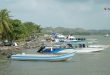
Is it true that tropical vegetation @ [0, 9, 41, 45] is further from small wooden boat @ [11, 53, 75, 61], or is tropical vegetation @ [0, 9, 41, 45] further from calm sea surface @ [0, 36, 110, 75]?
calm sea surface @ [0, 36, 110, 75]

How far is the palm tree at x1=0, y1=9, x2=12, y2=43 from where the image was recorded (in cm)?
8994

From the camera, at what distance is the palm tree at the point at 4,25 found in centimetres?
8994

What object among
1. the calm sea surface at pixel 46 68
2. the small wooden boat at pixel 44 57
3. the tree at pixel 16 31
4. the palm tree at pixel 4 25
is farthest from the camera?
the tree at pixel 16 31

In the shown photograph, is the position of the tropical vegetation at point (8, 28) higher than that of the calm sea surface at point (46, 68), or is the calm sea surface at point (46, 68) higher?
the tropical vegetation at point (8, 28)

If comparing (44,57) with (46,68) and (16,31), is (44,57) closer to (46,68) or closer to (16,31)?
(46,68)

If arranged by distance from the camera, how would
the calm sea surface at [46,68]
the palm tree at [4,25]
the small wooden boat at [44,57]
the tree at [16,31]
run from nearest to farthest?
the calm sea surface at [46,68] → the small wooden boat at [44,57] → the palm tree at [4,25] → the tree at [16,31]

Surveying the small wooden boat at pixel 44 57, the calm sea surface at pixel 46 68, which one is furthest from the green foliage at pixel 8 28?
the calm sea surface at pixel 46 68

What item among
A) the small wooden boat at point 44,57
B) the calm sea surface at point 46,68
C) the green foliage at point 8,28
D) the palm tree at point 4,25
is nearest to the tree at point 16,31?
the green foliage at point 8,28

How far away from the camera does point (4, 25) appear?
90250 mm

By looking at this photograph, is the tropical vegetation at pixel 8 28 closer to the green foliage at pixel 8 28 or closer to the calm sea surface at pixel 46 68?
the green foliage at pixel 8 28

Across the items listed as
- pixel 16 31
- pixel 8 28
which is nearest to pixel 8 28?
pixel 8 28

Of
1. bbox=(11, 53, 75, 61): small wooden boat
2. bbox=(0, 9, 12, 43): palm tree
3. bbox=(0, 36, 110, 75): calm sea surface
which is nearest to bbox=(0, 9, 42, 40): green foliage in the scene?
bbox=(0, 9, 12, 43): palm tree

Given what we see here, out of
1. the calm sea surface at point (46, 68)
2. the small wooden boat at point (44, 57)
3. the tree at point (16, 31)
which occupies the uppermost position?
the tree at point (16, 31)

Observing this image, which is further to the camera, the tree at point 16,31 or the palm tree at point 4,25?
the tree at point 16,31
